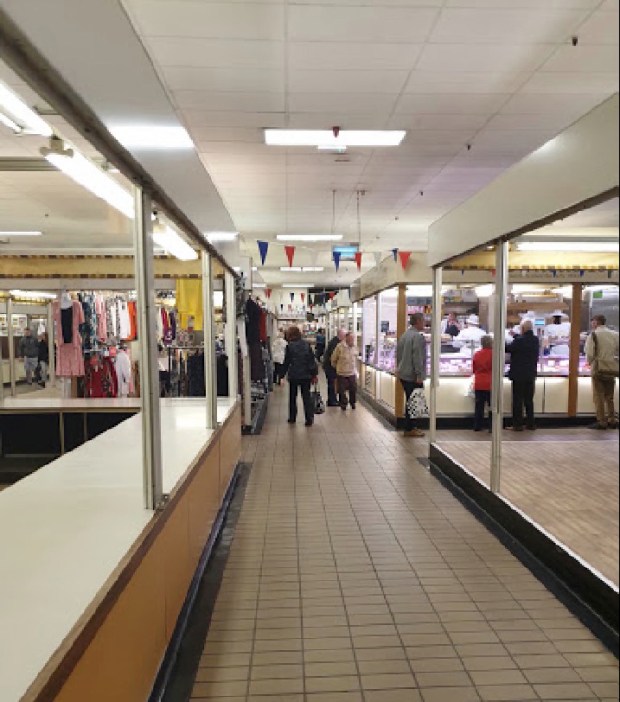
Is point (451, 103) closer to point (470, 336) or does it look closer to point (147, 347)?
point (147, 347)

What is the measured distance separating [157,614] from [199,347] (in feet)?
16.8

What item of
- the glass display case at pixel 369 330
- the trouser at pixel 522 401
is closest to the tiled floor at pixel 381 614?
the trouser at pixel 522 401

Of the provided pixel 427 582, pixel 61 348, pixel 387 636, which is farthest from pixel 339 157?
pixel 387 636

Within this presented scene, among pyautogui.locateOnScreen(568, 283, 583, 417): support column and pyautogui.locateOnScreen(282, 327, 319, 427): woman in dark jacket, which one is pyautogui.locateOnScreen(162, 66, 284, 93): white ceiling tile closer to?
pyautogui.locateOnScreen(282, 327, 319, 427): woman in dark jacket

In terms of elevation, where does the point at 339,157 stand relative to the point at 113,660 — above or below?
above

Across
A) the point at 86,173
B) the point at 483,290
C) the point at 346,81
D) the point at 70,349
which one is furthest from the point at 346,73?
the point at 70,349

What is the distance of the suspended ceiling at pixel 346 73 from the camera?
7.13ft

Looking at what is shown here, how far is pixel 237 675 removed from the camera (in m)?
2.64

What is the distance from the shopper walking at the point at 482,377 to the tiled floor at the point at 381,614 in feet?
9.72

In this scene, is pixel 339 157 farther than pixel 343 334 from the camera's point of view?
No

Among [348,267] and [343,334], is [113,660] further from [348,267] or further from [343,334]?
[348,267]

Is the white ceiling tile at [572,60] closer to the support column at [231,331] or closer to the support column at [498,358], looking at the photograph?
the support column at [498,358]

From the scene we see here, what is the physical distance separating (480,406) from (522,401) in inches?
25.2

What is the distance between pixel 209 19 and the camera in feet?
12.2
